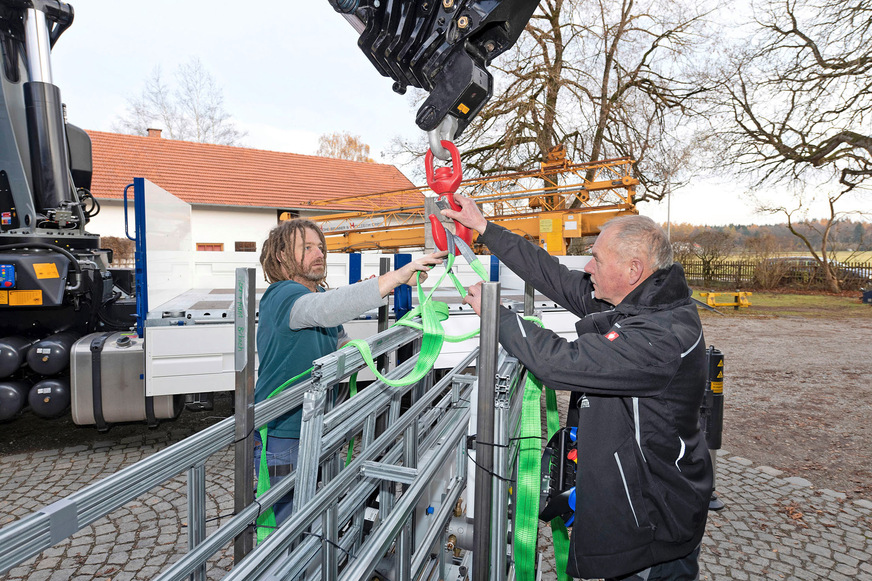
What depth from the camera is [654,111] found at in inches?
641

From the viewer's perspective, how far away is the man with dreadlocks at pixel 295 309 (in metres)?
2.01

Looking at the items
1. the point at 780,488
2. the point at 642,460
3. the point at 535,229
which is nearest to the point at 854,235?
the point at 535,229

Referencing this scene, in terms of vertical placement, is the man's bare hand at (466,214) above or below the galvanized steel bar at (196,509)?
above

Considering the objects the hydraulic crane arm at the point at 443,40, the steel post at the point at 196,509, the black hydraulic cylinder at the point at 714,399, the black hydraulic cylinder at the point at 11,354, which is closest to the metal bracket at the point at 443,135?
the hydraulic crane arm at the point at 443,40

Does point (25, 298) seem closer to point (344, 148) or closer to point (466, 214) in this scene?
point (466, 214)

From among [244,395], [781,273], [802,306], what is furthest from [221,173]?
[781,273]

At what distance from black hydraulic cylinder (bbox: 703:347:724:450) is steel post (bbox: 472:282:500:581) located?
282 cm

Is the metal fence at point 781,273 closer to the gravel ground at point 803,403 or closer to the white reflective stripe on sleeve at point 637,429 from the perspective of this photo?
the gravel ground at point 803,403

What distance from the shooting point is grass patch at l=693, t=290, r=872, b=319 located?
632 inches

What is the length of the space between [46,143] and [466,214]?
448 centimetres

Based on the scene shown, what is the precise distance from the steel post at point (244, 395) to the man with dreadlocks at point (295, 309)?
0.37m

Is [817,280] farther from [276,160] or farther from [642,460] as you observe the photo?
[642,460]

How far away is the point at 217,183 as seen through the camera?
20844 millimetres

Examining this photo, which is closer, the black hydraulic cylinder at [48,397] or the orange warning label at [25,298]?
the orange warning label at [25,298]
